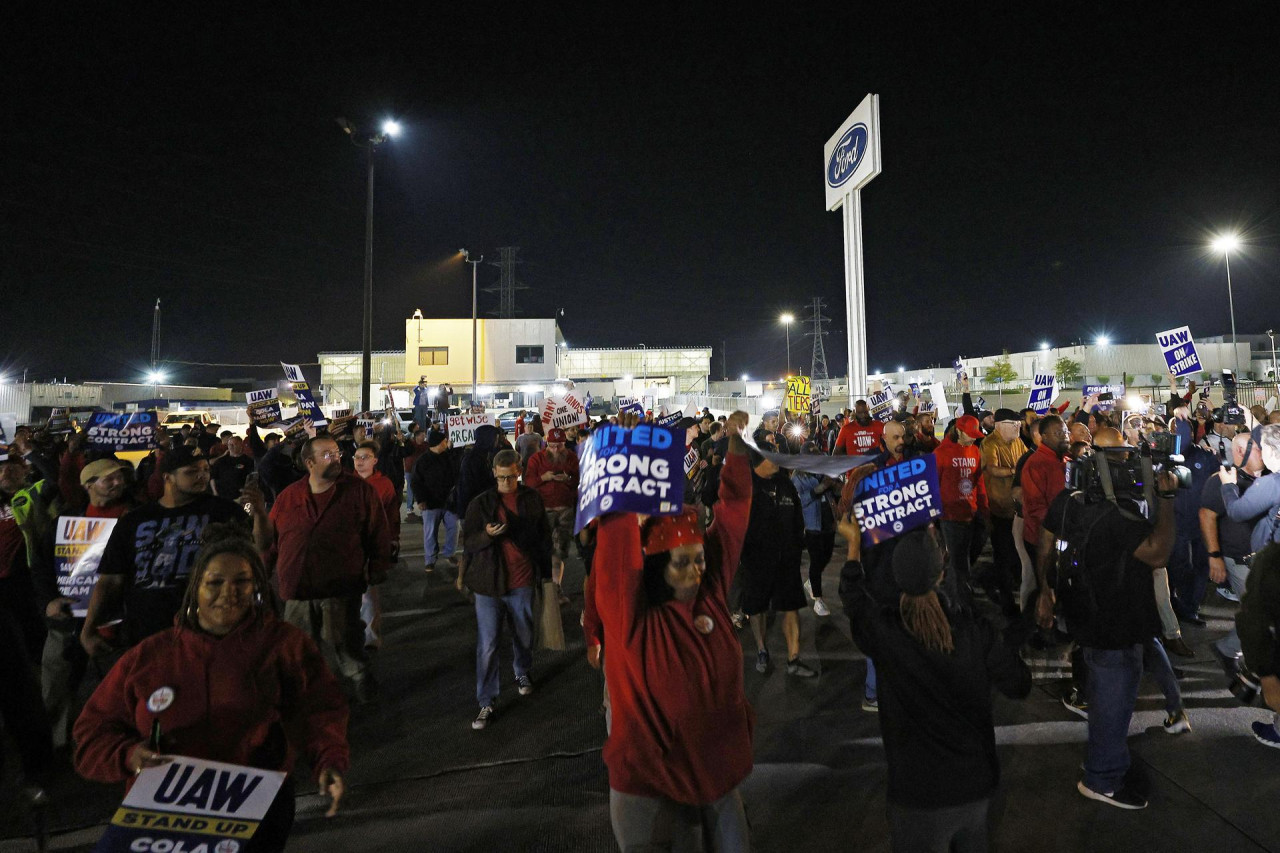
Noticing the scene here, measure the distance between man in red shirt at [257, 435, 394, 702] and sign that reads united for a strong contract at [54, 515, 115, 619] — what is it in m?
1.09

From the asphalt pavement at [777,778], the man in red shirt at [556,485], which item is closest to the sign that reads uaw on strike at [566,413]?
the man in red shirt at [556,485]

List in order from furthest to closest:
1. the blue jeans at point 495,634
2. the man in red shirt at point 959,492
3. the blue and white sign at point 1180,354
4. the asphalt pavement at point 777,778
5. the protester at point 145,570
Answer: the blue and white sign at point 1180,354, the man in red shirt at point 959,492, the blue jeans at point 495,634, the protester at point 145,570, the asphalt pavement at point 777,778

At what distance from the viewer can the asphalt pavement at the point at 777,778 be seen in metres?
3.48

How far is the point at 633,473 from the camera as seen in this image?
8.72 feet

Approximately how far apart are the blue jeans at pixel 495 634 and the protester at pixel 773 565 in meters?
1.90

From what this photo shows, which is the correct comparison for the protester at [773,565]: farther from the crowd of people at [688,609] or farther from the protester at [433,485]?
the protester at [433,485]

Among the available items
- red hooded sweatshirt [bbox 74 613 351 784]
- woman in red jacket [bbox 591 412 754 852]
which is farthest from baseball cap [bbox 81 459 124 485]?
woman in red jacket [bbox 591 412 754 852]

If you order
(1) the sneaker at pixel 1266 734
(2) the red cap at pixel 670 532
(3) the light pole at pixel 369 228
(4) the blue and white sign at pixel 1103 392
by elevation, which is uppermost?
(3) the light pole at pixel 369 228

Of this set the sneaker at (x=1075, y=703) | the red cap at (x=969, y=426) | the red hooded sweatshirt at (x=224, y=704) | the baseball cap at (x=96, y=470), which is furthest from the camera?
the red cap at (x=969, y=426)

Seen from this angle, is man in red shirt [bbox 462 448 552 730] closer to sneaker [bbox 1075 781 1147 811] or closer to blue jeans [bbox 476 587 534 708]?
blue jeans [bbox 476 587 534 708]

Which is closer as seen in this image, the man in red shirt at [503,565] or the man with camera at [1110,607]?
the man with camera at [1110,607]

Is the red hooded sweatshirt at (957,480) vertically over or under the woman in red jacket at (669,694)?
over

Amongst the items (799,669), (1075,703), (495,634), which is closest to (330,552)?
(495,634)

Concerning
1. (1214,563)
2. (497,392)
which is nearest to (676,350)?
A: (497,392)
